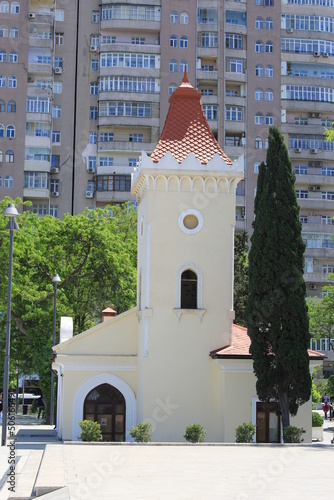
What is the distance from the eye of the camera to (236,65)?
7681 centimetres

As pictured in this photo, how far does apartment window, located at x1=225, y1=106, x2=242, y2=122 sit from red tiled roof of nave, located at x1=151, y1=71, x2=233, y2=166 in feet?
144

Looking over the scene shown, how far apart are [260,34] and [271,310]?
181ft

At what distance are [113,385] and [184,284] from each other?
14.9 ft

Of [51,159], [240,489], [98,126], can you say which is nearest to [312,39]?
[98,126]

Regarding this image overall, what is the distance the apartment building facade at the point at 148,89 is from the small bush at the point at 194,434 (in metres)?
47.3

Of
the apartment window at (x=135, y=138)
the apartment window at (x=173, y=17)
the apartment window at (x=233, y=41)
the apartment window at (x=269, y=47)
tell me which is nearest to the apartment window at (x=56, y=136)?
the apartment window at (x=135, y=138)

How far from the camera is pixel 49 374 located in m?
42.3

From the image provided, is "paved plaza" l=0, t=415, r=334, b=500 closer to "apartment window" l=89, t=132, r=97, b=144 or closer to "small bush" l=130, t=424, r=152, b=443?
"small bush" l=130, t=424, r=152, b=443

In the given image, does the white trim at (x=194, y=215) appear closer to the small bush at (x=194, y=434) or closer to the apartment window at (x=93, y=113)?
the small bush at (x=194, y=434)

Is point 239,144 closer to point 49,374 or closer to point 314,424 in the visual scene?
point 49,374

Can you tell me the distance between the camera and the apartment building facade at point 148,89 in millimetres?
73312

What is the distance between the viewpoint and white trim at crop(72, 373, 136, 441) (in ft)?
97.9

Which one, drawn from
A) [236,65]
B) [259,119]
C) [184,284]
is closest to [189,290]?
[184,284]

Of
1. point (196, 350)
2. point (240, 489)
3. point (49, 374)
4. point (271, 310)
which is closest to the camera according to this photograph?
point (240, 489)
